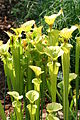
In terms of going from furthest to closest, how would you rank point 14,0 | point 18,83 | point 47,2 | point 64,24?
point 14,0 < point 47,2 < point 64,24 < point 18,83

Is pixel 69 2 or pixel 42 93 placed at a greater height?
pixel 69 2

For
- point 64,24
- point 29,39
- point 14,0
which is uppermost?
point 14,0

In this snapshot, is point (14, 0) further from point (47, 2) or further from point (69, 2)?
point (69, 2)

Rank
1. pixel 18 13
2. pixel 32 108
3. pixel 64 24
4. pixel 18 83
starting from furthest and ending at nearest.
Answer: pixel 18 13, pixel 64 24, pixel 18 83, pixel 32 108

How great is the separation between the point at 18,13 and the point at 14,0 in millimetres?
365

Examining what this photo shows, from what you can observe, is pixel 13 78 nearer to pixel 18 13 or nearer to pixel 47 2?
pixel 47 2

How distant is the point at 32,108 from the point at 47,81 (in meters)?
0.22

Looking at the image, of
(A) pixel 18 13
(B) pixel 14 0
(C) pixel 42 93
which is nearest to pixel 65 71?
(C) pixel 42 93

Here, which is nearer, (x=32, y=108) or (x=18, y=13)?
(x=32, y=108)

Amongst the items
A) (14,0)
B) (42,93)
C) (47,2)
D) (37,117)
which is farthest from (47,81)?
(14,0)

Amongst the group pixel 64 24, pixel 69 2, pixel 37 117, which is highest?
pixel 69 2

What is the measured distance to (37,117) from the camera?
3.23ft

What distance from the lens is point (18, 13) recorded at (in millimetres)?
3602

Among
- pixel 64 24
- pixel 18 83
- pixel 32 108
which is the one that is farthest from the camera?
pixel 64 24
